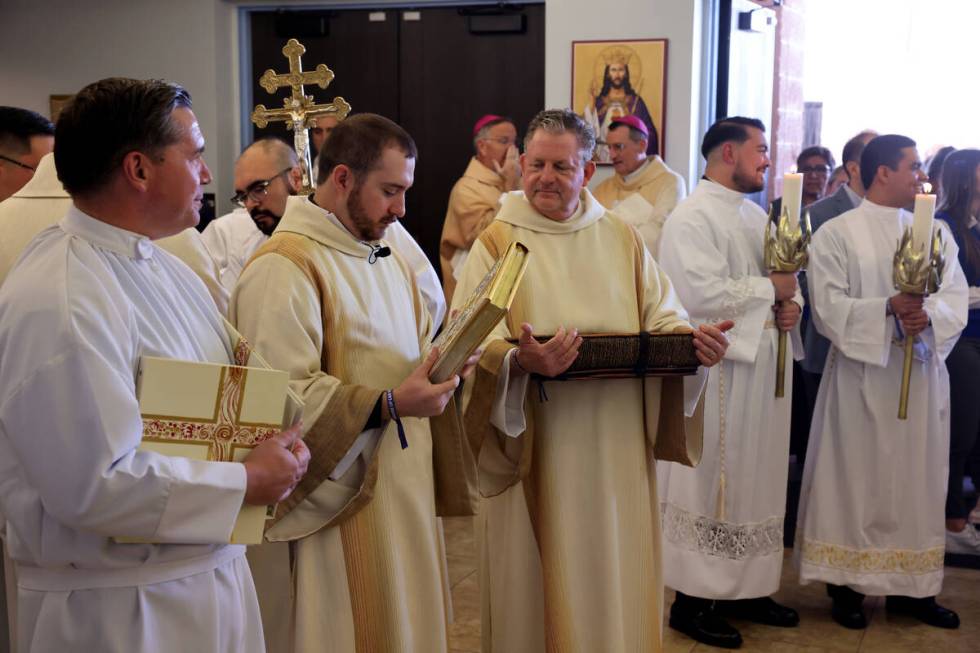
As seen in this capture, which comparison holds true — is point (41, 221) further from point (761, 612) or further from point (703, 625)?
point (761, 612)

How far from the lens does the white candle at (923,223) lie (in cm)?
437

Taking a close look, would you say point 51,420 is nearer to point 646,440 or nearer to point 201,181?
point 201,181

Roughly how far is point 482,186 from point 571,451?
13.3 ft

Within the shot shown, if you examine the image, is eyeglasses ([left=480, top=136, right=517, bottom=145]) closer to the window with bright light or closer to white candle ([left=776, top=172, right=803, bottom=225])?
the window with bright light

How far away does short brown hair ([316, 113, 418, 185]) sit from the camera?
2834mm

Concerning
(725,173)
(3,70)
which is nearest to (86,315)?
(725,173)

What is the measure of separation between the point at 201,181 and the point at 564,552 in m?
1.89

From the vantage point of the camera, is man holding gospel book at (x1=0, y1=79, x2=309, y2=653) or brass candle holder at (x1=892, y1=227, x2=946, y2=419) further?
brass candle holder at (x1=892, y1=227, x2=946, y2=419)

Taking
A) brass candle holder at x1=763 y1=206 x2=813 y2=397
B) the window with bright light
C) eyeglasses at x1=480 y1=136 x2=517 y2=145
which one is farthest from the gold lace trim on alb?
the window with bright light

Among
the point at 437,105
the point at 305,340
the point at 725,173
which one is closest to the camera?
the point at 305,340

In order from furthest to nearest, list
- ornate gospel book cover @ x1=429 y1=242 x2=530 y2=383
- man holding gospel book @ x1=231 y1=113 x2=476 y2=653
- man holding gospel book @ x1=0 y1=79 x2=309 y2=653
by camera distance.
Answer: man holding gospel book @ x1=231 y1=113 x2=476 y2=653 → ornate gospel book cover @ x1=429 y1=242 x2=530 y2=383 → man holding gospel book @ x1=0 y1=79 x2=309 y2=653

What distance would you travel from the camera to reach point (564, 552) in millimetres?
3488

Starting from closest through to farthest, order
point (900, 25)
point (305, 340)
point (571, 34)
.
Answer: point (305, 340) → point (571, 34) → point (900, 25)

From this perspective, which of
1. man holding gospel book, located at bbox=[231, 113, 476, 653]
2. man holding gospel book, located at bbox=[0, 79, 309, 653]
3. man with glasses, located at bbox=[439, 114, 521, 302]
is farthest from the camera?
man with glasses, located at bbox=[439, 114, 521, 302]
